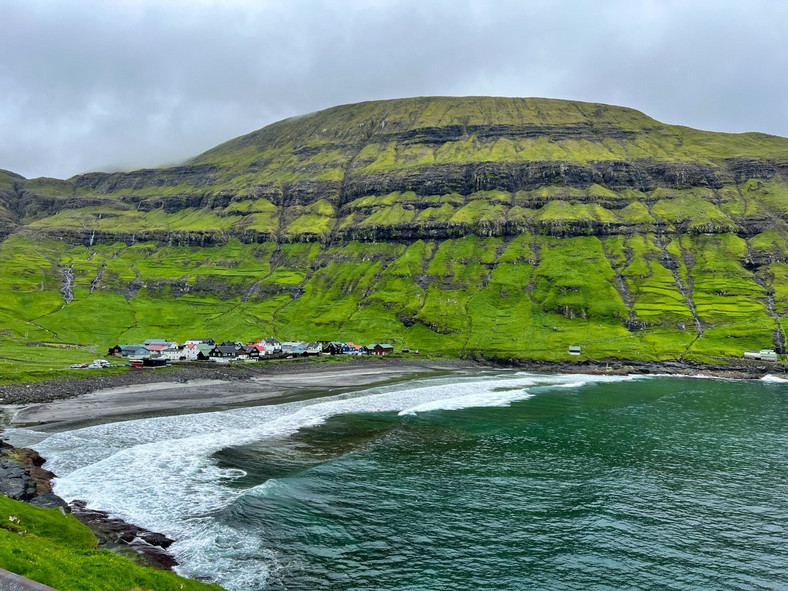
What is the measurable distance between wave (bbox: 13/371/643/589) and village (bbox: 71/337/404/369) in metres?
78.7

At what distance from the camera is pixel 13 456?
156 ft

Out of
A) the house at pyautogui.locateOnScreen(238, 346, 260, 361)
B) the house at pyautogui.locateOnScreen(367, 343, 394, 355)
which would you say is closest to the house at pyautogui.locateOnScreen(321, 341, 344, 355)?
the house at pyautogui.locateOnScreen(367, 343, 394, 355)

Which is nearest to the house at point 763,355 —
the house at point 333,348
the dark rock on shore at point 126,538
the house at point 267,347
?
the house at point 333,348

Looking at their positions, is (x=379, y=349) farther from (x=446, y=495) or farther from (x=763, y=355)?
(x=446, y=495)

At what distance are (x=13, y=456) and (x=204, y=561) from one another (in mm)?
31593

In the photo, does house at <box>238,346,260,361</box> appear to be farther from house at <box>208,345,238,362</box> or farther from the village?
house at <box>208,345,238,362</box>

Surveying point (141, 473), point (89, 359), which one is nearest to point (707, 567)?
point (141, 473)

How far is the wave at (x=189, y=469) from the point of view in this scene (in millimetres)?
31406

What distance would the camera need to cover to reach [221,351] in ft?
566

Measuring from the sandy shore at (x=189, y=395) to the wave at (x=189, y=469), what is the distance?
802 cm

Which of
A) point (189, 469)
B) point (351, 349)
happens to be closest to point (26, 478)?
point (189, 469)

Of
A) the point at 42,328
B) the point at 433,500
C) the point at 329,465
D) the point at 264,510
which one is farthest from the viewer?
the point at 42,328

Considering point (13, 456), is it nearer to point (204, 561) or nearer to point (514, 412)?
point (204, 561)

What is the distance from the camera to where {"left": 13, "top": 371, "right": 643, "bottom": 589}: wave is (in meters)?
31.4
